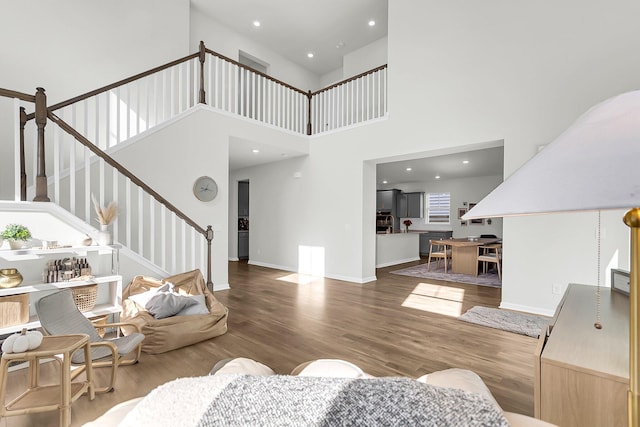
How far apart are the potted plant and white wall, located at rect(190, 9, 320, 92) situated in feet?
16.7

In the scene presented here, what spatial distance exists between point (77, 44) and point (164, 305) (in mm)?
4515

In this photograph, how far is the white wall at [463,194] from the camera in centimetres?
947

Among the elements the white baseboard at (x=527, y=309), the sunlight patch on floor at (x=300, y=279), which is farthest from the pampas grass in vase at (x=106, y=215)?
the white baseboard at (x=527, y=309)

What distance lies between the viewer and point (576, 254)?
139 inches

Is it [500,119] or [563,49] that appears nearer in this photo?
[563,49]

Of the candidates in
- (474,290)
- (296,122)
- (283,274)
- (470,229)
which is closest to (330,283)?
(283,274)

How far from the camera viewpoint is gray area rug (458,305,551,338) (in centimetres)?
322

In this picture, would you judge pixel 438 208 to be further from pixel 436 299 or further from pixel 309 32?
pixel 309 32

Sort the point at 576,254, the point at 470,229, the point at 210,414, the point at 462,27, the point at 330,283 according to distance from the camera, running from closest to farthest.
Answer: the point at 210,414 → the point at 576,254 → the point at 462,27 → the point at 330,283 → the point at 470,229

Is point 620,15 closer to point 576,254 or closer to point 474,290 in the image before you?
point 576,254

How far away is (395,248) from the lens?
26.1 feet

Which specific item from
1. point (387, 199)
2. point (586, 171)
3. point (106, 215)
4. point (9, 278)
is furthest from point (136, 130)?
point (387, 199)

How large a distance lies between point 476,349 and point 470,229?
8.00 meters

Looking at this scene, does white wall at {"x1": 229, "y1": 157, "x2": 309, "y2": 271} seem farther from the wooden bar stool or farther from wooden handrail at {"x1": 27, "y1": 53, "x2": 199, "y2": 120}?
the wooden bar stool
